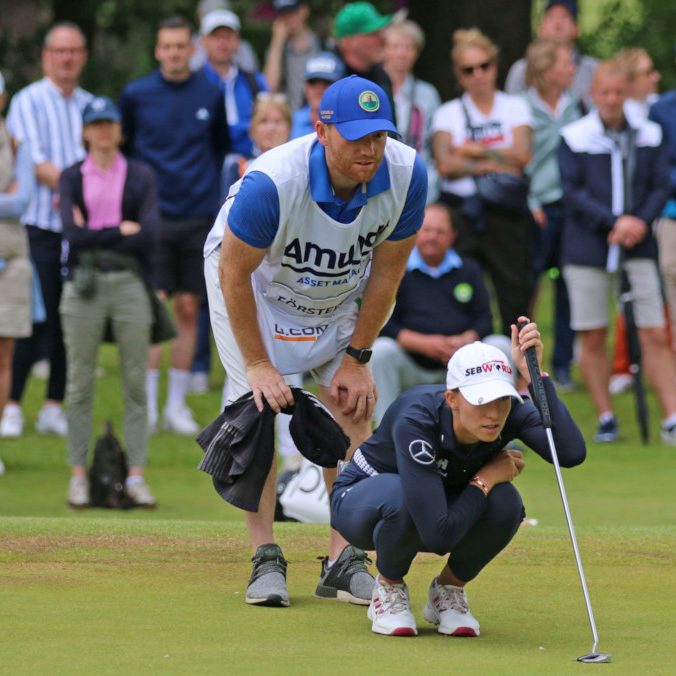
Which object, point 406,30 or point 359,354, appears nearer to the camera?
point 359,354

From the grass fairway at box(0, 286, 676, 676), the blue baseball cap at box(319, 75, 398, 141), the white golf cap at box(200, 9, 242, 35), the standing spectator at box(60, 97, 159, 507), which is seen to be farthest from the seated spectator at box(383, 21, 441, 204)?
the blue baseball cap at box(319, 75, 398, 141)

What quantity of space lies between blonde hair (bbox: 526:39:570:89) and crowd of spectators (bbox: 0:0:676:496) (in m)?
0.02

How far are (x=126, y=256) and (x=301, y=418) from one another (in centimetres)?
337

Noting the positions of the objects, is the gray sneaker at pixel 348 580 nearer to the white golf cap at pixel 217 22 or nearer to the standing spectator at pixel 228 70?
the standing spectator at pixel 228 70

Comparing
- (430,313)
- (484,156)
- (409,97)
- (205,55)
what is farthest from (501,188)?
(205,55)

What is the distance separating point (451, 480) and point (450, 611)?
45 cm

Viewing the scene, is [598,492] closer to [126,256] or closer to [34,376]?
[126,256]

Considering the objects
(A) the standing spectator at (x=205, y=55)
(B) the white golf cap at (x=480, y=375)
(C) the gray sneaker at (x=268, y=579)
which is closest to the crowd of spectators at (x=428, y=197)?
Answer: (A) the standing spectator at (x=205, y=55)

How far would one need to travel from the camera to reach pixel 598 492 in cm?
970

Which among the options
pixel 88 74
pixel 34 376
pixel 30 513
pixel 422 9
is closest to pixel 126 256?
pixel 30 513

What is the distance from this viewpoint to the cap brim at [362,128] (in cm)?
559

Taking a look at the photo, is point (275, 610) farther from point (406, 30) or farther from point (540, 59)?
point (540, 59)

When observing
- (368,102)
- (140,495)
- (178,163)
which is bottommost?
(140,495)

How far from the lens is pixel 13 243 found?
9.95 meters
